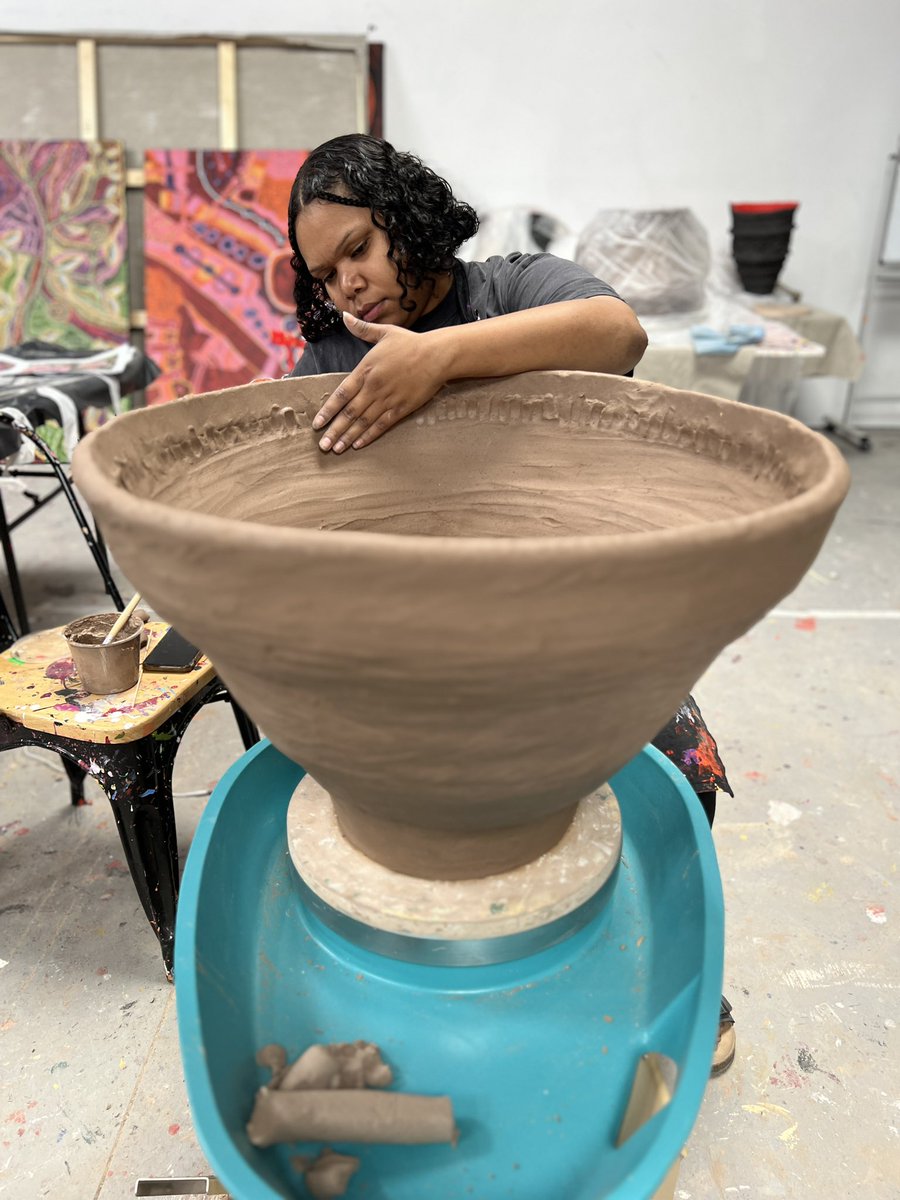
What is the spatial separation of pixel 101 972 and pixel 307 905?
0.94 m

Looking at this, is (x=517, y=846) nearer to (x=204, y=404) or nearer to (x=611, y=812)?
(x=611, y=812)

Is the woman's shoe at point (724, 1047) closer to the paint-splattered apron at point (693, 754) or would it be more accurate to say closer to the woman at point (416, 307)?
the woman at point (416, 307)

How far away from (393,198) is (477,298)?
0.21 meters

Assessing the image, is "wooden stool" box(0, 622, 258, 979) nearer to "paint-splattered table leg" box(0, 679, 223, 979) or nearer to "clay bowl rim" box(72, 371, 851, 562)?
"paint-splattered table leg" box(0, 679, 223, 979)

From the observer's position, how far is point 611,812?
0.79 meters

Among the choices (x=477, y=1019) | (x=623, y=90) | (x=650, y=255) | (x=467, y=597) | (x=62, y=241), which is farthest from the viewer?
(x=623, y=90)

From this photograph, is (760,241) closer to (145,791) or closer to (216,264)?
(216,264)

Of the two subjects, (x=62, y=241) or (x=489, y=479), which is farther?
(x=62, y=241)

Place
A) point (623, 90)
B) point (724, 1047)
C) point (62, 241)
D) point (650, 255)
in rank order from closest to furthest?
point (724, 1047) → point (650, 255) → point (62, 241) → point (623, 90)

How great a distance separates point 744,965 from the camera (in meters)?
1.47

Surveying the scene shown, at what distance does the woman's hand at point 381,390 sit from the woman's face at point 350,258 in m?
0.40

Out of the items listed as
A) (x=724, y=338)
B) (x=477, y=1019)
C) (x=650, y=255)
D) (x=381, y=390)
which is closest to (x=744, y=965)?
(x=477, y=1019)

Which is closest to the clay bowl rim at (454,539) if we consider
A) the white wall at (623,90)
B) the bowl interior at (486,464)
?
the bowl interior at (486,464)

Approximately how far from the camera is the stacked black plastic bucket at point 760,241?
391 centimetres
